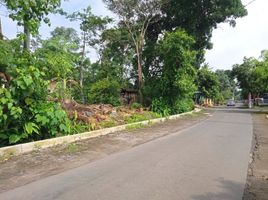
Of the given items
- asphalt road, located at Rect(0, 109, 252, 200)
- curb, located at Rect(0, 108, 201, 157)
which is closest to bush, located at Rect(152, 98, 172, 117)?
curb, located at Rect(0, 108, 201, 157)

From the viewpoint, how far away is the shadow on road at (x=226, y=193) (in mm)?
6535

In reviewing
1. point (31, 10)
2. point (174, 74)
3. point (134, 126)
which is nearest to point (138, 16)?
point (174, 74)

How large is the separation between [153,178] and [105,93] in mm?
23454

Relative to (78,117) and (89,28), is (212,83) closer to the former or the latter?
(89,28)

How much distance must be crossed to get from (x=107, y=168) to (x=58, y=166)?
122 centimetres

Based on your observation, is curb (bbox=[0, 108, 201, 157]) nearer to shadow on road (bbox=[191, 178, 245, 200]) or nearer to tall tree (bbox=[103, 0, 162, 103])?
shadow on road (bbox=[191, 178, 245, 200])

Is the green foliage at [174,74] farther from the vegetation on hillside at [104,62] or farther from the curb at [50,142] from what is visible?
the curb at [50,142]

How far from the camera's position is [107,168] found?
8953 mm

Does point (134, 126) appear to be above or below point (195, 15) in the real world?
below

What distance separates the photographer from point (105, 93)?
1222 inches

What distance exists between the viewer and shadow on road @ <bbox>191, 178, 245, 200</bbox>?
6535 mm

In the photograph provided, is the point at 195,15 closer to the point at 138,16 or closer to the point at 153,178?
the point at 138,16

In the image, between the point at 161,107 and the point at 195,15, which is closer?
the point at 161,107

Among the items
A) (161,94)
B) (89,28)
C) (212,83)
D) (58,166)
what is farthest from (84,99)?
(212,83)
